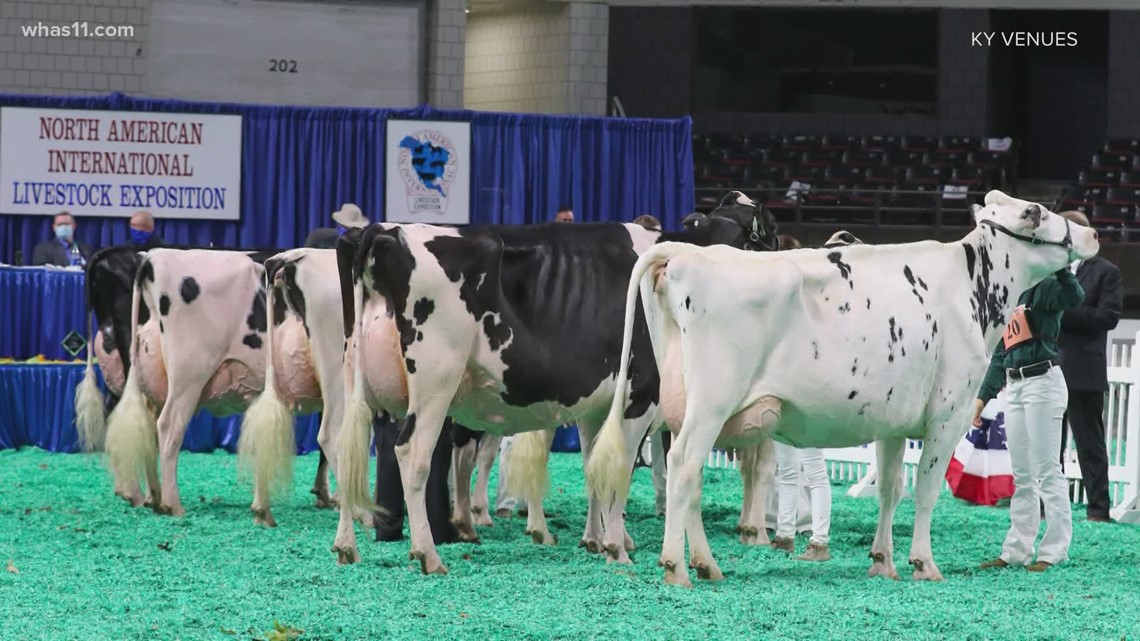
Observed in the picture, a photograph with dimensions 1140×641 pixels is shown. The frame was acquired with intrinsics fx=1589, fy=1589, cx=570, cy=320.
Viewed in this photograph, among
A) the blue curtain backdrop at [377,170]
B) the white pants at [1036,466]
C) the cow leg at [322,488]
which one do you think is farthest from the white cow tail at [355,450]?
the blue curtain backdrop at [377,170]

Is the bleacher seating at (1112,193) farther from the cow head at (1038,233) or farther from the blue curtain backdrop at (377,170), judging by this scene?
the cow head at (1038,233)

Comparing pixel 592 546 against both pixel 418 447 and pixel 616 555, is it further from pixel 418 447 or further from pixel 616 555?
pixel 418 447

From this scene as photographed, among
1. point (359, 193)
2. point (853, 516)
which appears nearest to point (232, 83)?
point (359, 193)

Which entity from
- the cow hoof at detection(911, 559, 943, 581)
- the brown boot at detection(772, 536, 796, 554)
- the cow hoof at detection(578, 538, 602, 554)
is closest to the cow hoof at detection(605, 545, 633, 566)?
the cow hoof at detection(578, 538, 602, 554)

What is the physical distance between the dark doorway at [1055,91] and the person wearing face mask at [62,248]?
1760 centimetres

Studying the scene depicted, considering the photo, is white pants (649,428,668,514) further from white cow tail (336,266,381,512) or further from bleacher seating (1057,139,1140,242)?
bleacher seating (1057,139,1140,242)

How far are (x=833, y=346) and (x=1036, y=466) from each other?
145 cm

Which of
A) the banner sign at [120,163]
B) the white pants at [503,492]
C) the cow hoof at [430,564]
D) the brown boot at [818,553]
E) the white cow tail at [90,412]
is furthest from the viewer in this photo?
the banner sign at [120,163]

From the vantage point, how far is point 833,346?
674 cm

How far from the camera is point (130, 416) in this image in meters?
9.52

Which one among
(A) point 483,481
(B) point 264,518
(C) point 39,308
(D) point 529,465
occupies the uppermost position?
(C) point 39,308

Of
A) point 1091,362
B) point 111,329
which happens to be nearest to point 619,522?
point 1091,362

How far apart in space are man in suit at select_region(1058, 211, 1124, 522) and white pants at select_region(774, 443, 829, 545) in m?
2.12

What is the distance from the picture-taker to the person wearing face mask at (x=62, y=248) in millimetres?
13977
